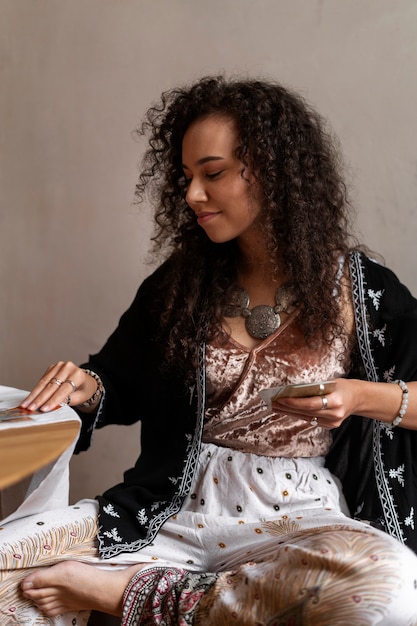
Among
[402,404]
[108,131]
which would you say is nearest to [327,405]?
[402,404]

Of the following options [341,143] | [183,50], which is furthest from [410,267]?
[183,50]

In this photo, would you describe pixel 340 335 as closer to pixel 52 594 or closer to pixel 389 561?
pixel 389 561

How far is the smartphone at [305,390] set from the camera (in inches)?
45.8

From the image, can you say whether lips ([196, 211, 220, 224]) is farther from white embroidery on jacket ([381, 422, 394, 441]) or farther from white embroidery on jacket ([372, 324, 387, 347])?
white embroidery on jacket ([381, 422, 394, 441])

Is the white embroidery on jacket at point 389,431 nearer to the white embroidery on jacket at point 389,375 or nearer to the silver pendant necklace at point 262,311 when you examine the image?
the white embroidery on jacket at point 389,375

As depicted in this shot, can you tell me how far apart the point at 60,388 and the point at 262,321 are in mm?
407

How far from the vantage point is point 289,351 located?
1.50 metres

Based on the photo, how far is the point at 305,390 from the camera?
Answer: 3.85 ft

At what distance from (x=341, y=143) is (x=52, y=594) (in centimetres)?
123

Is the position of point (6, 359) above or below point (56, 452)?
above

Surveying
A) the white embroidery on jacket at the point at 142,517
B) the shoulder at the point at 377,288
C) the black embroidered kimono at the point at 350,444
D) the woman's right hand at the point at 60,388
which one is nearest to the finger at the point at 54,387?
the woman's right hand at the point at 60,388

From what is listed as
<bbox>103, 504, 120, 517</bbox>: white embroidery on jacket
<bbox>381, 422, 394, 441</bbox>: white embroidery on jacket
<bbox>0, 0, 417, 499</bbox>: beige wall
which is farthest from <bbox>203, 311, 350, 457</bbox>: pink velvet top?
<bbox>0, 0, 417, 499</bbox>: beige wall

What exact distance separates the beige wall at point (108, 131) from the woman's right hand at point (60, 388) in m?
0.75

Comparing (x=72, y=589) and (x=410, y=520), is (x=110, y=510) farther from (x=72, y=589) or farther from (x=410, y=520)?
(x=410, y=520)
